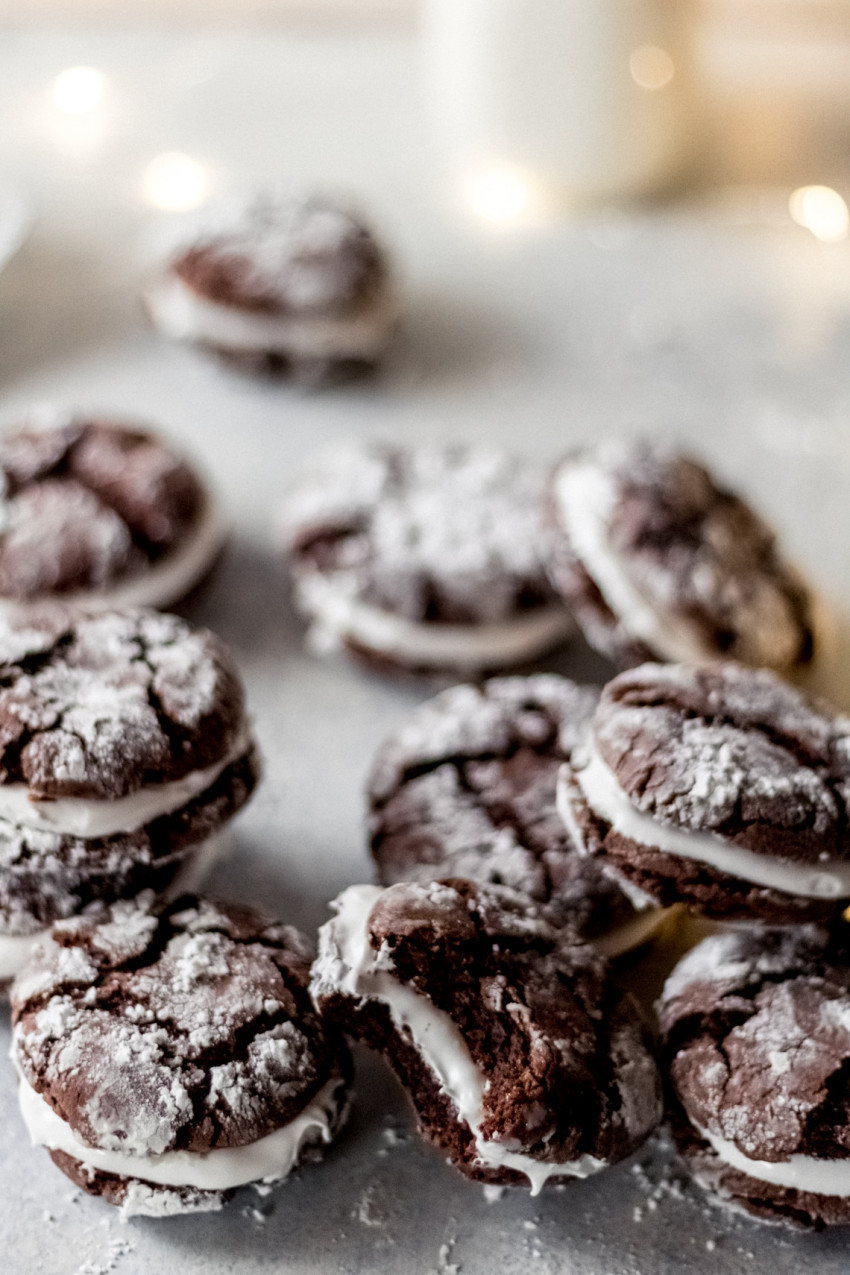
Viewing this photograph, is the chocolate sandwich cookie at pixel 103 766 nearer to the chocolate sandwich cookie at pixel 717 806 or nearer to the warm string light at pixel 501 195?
the chocolate sandwich cookie at pixel 717 806

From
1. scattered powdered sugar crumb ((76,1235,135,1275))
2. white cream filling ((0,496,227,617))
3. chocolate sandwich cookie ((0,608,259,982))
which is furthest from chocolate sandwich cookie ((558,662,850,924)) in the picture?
white cream filling ((0,496,227,617))

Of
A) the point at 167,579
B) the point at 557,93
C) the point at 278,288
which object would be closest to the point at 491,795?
the point at 167,579

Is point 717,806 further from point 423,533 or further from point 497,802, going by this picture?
point 423,533

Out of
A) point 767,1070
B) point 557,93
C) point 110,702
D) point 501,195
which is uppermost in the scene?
point 557,93

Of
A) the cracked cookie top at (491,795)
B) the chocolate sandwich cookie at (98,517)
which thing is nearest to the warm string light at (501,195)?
the chocolate sandwich cookie at (98,517)

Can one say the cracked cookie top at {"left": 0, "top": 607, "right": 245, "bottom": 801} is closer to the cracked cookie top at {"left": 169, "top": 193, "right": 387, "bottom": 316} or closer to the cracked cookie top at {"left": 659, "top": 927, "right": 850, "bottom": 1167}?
the cracked cookie top at {"left": 659, "top": 927, "right": 850, "bottom": 1167}

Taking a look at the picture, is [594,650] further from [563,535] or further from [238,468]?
[238,468]
